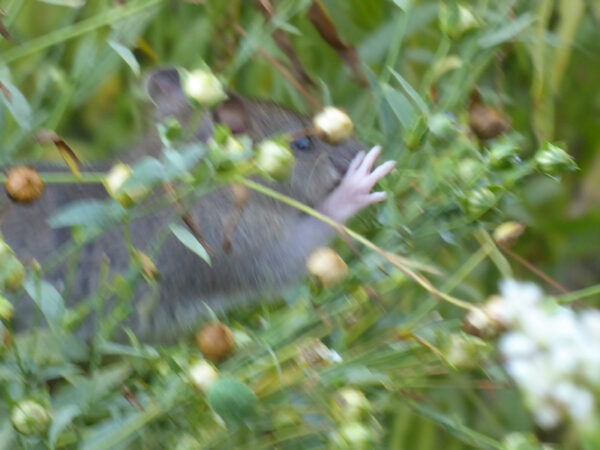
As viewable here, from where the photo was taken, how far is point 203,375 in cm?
109

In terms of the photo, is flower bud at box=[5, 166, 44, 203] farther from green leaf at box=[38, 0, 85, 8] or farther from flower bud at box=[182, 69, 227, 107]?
green leaf at box=[38, 0, 85, 8]

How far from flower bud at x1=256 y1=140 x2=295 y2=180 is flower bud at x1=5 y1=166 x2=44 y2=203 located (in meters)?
0.25

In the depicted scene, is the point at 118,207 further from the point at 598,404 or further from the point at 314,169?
the point at 314,169

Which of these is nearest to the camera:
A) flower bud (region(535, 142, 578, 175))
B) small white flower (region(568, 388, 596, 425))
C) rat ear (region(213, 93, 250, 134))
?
small white flower (region(568, 388, 596, 425))

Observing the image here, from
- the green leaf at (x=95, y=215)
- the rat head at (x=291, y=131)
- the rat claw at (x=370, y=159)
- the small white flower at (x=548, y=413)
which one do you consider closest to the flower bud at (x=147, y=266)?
the green leaf at (x=95, y=215)

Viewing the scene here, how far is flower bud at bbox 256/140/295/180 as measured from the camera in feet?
3.44

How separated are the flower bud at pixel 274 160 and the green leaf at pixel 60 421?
0.34 m

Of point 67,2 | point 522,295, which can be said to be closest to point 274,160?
point 522,295

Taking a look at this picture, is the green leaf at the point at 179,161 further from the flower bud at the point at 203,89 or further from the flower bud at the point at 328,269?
the flower bud at the point at 328,269

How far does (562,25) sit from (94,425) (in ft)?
3.98

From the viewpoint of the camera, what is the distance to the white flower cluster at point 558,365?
0.73 meters

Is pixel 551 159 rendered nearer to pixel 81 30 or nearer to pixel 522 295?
pixel 522 295

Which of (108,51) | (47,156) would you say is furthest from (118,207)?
(47,156)

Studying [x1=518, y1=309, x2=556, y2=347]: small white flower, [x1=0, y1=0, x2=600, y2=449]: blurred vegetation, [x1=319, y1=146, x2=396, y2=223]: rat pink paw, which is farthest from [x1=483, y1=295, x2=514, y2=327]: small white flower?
[x1=319, y1=146, x2=396, y2=223]: rat pink paw
